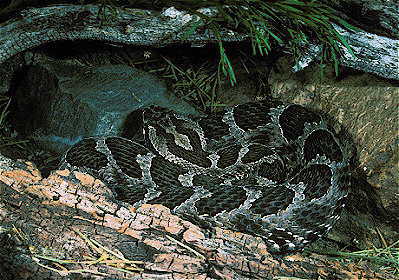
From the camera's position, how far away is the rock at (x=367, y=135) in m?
4.26

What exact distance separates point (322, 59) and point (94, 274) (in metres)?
3.52

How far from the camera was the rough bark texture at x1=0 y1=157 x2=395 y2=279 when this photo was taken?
2.57 meters

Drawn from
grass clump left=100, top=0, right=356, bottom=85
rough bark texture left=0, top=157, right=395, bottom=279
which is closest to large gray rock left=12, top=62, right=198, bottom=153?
grass clump left=100, top=0, right=356, bottom=85

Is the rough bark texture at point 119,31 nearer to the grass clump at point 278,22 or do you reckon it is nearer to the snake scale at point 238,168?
the grass clump at point 278,22

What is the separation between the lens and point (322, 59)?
15.7 feet

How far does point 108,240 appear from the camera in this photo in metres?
2.75

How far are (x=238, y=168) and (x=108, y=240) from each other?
8.17 feet

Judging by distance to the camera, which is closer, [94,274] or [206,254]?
[94,274]

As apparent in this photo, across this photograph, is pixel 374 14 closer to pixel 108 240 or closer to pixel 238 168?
pixel 238 168

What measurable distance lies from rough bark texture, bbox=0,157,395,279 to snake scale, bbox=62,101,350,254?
94 centimetres

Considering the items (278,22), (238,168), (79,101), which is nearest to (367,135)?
(238,168)

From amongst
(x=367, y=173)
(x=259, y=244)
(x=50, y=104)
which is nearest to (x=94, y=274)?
(x=259, y=244)

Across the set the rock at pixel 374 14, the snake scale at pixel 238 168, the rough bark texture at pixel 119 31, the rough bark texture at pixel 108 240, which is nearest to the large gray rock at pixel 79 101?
the snake scale at pixel 238 168

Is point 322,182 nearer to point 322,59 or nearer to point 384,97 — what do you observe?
point 384,97
